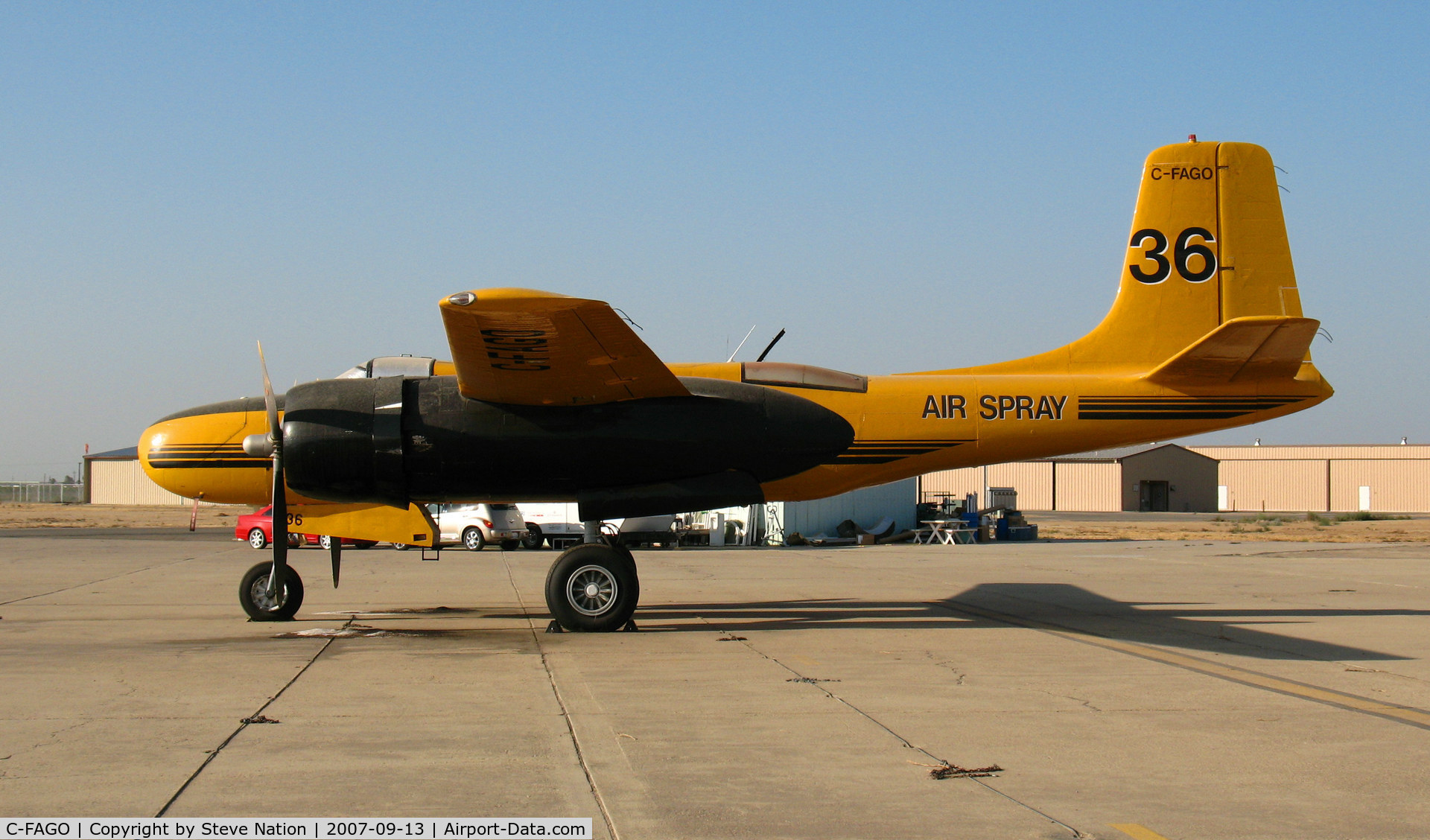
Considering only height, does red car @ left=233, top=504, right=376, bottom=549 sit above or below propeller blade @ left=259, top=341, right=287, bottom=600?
below

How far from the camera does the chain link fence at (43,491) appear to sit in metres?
83.8

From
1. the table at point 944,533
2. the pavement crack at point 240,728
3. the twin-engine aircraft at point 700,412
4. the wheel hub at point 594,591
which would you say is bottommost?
the table at point 944,533

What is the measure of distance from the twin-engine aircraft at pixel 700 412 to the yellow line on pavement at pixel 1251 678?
7.69ft

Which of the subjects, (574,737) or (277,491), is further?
(277,491)

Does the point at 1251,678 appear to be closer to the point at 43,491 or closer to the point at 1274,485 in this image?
the point at 1274,485

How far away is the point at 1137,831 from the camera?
459 cm

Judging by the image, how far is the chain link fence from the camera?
83.8 m

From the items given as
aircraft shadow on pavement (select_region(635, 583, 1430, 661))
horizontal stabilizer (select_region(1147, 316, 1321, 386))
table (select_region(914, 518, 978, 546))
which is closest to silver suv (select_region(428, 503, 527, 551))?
table (select_region(914, 518, 978, 546))

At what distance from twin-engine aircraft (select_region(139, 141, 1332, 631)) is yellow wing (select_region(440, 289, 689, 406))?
3 centimetres

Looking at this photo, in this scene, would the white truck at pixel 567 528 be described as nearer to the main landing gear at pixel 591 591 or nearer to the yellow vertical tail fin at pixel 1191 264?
the yellow vertical tail fin at pixel 1191 264

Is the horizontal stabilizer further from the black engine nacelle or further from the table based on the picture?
the table

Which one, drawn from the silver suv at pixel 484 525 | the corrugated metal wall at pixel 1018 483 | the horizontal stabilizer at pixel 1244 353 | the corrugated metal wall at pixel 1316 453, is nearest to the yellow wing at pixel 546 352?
the horizontal stabilizer at pixel 1244 353

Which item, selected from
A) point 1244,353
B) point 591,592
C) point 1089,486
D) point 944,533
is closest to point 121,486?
point 944,533

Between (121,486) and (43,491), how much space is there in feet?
60.0
